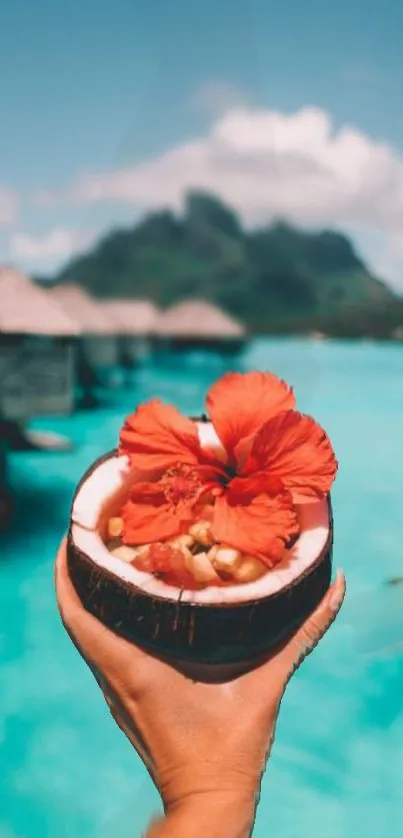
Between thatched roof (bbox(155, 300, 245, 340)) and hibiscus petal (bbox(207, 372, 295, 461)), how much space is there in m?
10.3

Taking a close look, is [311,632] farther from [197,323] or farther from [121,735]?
[197,323]

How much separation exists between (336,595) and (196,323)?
→ 10578 mm

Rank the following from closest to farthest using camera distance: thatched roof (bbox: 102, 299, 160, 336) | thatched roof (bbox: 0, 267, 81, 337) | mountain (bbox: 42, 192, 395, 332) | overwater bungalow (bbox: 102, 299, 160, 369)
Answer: thatched roof (bbox: 0, 267, 81, 337) < overwater bungalow (bbox: 102, 299, 160, 369) < thatched roof (bbox: 102, 299, 160, 336) < mountain (bbox: 42, 192, 395, 332)

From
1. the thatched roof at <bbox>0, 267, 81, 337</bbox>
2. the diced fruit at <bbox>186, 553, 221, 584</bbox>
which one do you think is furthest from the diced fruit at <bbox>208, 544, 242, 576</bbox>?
the thatched roof at <bbox>0, 267, 81, 337</bbox>

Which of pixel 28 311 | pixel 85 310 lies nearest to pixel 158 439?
pixel 28 311

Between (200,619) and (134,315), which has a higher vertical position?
(200,619)

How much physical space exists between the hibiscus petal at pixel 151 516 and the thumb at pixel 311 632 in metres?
0.15

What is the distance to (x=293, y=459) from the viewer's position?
743 mm

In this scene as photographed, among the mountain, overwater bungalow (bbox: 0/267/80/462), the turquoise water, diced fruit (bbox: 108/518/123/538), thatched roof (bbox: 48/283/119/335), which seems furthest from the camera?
the mountain

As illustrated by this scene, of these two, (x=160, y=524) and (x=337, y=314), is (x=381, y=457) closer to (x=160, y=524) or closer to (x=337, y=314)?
(x=160, y=524)

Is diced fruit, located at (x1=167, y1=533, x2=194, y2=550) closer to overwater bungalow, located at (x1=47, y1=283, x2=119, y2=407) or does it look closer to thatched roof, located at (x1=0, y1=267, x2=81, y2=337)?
thatched roof, located at (x1=0, y1=267, x2=81, y2=337)

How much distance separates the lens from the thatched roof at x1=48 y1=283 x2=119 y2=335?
965 centimetres

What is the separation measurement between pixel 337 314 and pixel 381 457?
20291mm

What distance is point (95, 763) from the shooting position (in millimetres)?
3168
